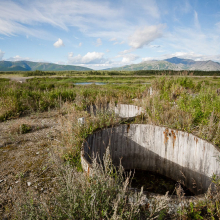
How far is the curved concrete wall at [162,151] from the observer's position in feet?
9.19

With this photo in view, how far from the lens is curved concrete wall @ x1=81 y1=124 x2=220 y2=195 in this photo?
2.80 m

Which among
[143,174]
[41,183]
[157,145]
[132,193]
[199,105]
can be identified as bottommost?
[143,174]

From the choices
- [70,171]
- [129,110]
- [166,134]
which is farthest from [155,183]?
[129,110]

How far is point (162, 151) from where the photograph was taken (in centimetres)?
341

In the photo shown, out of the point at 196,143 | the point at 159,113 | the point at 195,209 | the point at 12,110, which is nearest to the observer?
the point at 195,209

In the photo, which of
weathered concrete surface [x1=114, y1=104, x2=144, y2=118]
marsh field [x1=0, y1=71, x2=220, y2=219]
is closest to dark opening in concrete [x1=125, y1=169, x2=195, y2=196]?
marsh field [x1=0, y1=71, x2=220, y2=219]

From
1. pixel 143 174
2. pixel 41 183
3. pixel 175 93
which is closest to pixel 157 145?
pixel 143 174

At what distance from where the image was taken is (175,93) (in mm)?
6617

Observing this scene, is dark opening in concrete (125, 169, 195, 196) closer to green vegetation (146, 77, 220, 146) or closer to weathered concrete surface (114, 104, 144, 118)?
green vegetation (146, 77, 220, 146)

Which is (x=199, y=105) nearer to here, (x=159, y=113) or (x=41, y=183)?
(x=159, y=113)

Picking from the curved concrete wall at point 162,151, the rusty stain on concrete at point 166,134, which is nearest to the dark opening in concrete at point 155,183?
the curved concrete wall at point 162,151

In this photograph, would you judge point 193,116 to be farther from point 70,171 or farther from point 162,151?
point 70,171

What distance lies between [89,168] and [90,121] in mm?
2295

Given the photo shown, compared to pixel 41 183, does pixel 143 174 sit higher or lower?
lower
